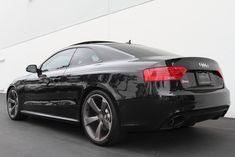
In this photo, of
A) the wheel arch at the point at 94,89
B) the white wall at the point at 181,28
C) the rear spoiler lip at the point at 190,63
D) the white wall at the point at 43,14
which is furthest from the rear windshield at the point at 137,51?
the white wall at the point at 43,14

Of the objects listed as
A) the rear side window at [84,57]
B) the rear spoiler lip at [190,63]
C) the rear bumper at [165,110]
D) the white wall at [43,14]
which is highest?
the white wall at [43,14]

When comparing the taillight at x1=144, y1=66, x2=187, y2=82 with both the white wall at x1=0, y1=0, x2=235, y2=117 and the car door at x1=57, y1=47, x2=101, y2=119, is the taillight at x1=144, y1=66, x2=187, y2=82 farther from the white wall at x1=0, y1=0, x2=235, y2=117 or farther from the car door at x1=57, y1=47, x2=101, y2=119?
the white wall at x1=0, y1=0, x2=235, y2=117

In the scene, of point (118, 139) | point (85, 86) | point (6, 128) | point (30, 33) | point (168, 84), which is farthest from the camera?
point (30, 33)

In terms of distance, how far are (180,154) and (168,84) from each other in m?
0.89

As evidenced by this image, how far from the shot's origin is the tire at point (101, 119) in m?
3.79

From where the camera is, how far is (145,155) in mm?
3633

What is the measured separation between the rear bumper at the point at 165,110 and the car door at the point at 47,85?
1599 mm

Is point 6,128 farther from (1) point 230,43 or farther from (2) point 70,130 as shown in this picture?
(1) point 230,43

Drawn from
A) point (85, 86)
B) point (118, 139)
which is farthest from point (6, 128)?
point (118, 139)

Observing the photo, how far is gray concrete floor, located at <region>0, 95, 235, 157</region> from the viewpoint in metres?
3.74

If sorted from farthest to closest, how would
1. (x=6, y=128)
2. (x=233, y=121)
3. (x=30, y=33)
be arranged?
(x=30, y=33) → (x=233, y=121) → (x=6, y=128)

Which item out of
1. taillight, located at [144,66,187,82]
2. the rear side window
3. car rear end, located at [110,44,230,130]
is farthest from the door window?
taillight, located at [144,66,187,82]

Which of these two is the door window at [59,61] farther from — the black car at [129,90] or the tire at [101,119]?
the tire at [101,119]

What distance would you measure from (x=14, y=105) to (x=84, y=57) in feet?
7.93
